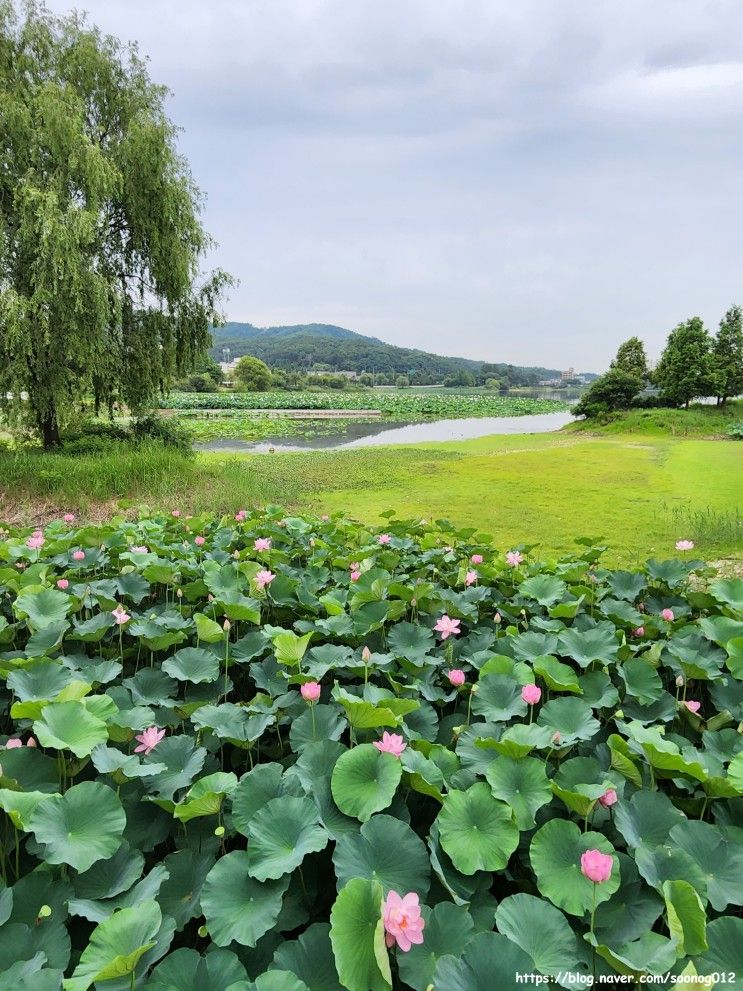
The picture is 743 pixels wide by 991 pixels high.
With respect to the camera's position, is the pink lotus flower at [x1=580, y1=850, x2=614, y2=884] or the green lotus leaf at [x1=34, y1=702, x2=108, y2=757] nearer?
the pink lotus flower at [x1=580, y1=850, x2=614, y2=884]

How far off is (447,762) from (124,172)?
9594 millimetres

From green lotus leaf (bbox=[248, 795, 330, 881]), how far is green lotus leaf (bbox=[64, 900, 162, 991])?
0.14 m

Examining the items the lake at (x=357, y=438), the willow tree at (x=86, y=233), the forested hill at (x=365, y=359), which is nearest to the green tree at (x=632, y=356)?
the lake at (x=357, y=438)

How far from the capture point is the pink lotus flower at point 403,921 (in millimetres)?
728

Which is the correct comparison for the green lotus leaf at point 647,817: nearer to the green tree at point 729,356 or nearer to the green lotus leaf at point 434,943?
the green lotus leaf at point 434,943

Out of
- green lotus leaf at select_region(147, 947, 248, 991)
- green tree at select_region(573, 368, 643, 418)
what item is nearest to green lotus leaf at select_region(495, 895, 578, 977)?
green lotus leaf at select_region(147, 947, 248, 991)

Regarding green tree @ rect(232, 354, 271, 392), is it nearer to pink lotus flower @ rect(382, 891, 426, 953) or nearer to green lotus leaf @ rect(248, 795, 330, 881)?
green lotus leaf @ rect(248, 795, 330, 881)

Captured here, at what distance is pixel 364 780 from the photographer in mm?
1011

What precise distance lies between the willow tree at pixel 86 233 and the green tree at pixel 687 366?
18.6 m

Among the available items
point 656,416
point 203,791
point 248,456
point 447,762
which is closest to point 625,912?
point 447,762

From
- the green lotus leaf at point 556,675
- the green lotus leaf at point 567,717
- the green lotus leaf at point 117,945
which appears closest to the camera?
the green lotus leaf at point 117,945

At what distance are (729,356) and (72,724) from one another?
2752cm

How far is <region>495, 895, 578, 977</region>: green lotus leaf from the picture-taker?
31.4 inches

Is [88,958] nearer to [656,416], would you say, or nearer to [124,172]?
[124,172]
